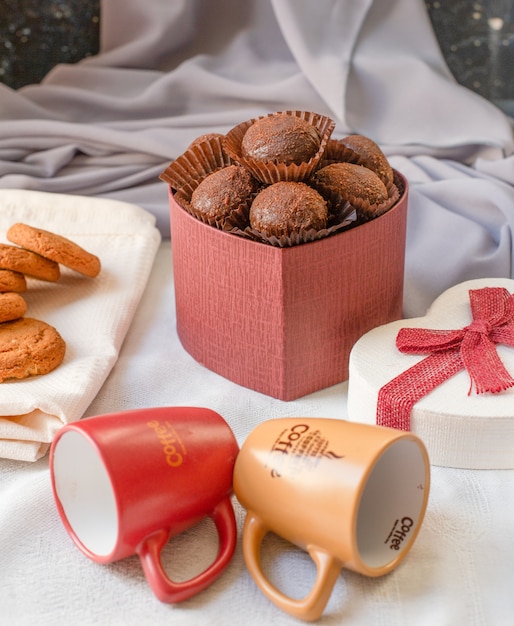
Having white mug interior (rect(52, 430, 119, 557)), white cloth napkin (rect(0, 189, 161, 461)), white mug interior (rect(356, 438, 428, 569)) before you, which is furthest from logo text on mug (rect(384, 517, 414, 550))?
white cloth napkin (rect(0, 189, 161, 461))

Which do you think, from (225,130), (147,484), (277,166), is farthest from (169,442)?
(225,130)

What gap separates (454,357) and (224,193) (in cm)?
32

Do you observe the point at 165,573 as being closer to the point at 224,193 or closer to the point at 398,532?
the point at 398,532

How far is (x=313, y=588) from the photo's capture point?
2.31ft

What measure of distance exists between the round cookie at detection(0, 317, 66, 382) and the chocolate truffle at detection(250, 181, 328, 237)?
0.28 m

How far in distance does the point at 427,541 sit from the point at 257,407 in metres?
0.28

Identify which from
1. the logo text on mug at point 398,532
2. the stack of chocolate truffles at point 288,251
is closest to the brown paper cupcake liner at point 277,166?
the stack of chocolate truffles at point 288,251

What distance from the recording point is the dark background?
1.73 meters

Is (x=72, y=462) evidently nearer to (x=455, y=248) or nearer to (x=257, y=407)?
(x=257, y=407)

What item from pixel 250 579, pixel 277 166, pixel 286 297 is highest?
pixel 277 166

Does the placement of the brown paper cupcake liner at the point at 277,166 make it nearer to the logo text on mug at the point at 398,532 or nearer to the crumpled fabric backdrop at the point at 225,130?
the crumpled fabric backdrop at the point at 225,130

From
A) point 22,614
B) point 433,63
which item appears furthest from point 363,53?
point 22,614

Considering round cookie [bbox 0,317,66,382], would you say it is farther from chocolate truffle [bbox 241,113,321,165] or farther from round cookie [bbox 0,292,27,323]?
chocolate truffle [bbox 241,113,321,165]

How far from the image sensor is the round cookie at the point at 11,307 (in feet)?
3.37
